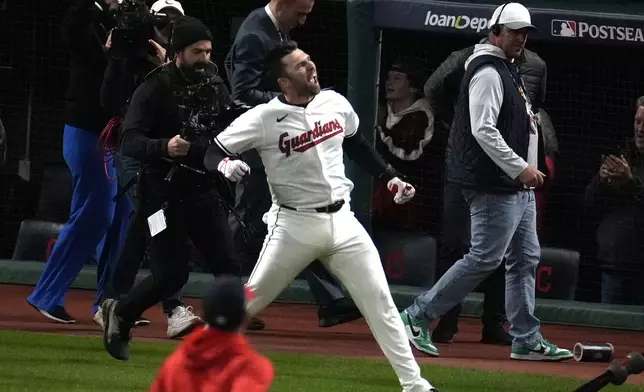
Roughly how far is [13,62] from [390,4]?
347 cm

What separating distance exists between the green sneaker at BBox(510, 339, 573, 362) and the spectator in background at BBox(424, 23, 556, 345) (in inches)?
29.0

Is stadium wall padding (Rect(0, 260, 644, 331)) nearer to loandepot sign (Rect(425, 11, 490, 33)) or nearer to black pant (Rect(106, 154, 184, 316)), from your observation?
loandepot sign (Rect(425, 11, 490, 33))

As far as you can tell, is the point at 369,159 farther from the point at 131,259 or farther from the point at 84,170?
the point at 84,170

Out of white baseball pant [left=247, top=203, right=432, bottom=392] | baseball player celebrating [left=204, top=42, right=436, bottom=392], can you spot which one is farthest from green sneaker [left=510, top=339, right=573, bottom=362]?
white baseball pant [left=247, top=203, right=432, bottom=392]

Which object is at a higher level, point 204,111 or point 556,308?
point 204,111

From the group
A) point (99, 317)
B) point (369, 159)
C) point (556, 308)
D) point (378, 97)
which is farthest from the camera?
point (378, 97)

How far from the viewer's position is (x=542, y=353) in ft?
30.5

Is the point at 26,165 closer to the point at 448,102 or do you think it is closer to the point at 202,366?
the point at 448,102

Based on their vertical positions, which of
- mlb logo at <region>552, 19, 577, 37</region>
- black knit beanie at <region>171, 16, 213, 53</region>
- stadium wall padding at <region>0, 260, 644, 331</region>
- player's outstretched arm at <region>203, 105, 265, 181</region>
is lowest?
stadium wall padding at <region>0, 260, 644, 331</region>

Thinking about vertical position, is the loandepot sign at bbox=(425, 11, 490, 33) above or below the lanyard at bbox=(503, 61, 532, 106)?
above

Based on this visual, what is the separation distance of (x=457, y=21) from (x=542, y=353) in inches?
114

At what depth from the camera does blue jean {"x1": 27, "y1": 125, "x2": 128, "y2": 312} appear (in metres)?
9.98

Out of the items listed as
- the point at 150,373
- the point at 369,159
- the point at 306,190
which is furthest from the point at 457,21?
the point at 150,373

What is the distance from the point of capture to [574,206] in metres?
12.0
